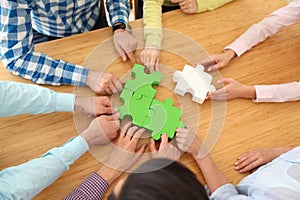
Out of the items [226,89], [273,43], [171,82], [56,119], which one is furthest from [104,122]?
[273,43]

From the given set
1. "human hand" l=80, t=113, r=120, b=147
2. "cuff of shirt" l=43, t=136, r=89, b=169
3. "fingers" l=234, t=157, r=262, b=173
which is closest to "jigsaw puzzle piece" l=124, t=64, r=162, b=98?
"human hand" l=80, t=113, r=120, b=147

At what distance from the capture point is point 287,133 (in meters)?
1.02

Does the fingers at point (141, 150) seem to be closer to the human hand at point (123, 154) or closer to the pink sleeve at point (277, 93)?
the human hand at point (123, 154)

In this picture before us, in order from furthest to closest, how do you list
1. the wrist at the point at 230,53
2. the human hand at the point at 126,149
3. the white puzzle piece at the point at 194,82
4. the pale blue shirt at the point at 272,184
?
the wrist at the point at 230,53
the white puzzle piece at the point at 194,82
the human hand at the point at 126,149
the pale blue shirt at the point at 272,184

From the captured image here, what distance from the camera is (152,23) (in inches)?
47.4

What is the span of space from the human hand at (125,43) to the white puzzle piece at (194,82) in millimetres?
164

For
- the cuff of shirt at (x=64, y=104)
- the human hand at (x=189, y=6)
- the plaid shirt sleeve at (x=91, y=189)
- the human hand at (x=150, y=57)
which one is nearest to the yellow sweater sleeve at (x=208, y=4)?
the human hand at (x=189, y=6)

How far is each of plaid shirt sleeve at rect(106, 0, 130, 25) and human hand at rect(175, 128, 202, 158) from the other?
0.46 m

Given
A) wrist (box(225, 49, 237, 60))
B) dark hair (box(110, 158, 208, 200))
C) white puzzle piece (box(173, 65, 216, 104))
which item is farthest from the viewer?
wrist (box(225, 49, 237, 60))

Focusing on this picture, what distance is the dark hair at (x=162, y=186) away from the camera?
0.55 meters

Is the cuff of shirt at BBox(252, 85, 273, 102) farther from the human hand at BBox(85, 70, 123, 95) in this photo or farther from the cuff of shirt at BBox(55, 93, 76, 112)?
the cuff of shirt at BBox(55, 93, 76, 112)

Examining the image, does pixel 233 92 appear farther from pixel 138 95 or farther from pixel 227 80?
pixel 138 95

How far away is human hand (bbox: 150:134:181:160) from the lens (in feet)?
3.11

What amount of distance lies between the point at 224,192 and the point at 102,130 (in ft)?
1.17
